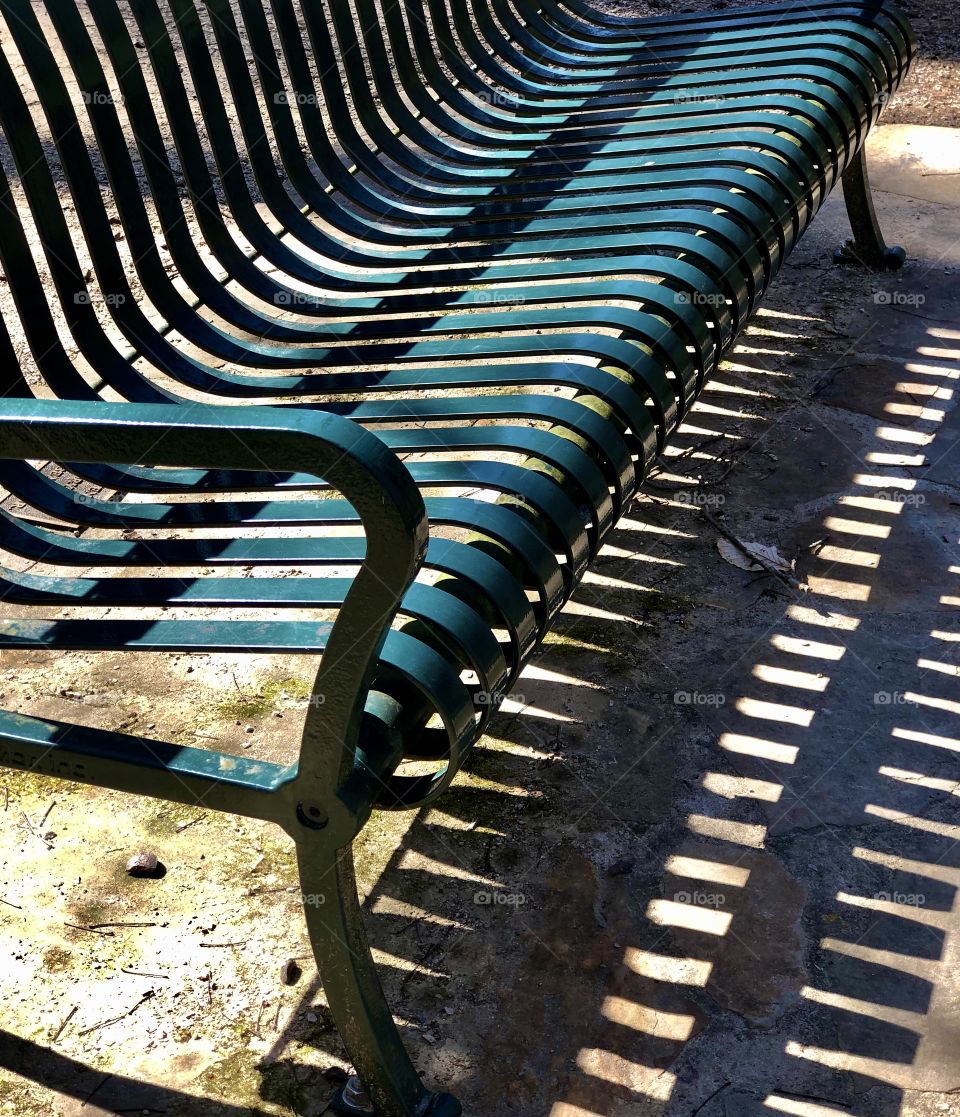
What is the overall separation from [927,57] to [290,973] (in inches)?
200

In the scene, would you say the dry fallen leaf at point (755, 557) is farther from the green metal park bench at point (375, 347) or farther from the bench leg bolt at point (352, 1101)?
the bench leg bolt at point (352, 1101)

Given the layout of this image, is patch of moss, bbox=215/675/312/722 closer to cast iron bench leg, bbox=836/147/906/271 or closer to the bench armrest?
the bench armrest

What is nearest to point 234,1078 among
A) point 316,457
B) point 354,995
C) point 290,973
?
point 290,973

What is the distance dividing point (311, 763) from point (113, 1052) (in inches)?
28.3

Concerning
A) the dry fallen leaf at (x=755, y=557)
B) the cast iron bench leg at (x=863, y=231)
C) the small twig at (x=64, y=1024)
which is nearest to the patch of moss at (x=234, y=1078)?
the small twig at (x=64, y=1024)

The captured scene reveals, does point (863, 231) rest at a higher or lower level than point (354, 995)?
higher

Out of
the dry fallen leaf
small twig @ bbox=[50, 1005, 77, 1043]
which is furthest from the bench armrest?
the dry fallen leaf

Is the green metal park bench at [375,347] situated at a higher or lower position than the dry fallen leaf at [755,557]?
A: higher

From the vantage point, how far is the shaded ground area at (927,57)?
525cm

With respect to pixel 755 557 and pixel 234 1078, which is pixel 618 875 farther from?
pixel 755 557

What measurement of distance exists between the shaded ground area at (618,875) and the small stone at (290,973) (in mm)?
19

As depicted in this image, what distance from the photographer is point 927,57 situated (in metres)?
5.73

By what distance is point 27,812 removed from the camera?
2.39 meters

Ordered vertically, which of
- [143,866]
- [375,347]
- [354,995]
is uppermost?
[375,347]
